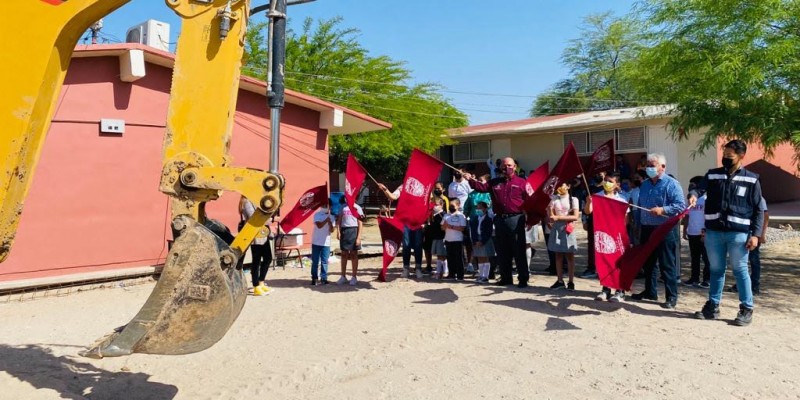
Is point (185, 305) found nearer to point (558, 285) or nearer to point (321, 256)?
point (321, 256)

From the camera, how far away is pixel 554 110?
47031 millimetres

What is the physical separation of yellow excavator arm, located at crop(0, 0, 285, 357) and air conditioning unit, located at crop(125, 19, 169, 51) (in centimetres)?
840

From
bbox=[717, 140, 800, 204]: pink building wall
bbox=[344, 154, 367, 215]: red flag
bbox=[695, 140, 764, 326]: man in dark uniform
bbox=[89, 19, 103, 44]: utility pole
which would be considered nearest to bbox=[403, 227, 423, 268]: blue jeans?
bbox=[344, 154, 367, 215]: red flag

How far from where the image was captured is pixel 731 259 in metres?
6.69

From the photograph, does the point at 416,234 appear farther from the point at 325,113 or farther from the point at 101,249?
the point at 101,249

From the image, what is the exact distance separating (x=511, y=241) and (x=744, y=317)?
339cm

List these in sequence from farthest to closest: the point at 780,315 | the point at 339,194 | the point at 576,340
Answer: the point at 339,194
the point at 780,315
the point at 576,340

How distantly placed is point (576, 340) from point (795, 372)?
196 centimetres

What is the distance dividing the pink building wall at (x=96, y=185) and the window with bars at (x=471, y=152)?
17.9m

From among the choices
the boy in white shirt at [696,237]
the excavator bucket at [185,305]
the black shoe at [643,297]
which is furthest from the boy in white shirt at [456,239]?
the excavator bucket at [185,305]

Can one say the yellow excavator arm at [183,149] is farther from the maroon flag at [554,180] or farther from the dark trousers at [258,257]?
the maroon flag at [554,180]

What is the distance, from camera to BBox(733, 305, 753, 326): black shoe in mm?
6602

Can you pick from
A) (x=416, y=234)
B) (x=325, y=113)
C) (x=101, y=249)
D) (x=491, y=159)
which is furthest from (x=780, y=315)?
(x=491, y=159)

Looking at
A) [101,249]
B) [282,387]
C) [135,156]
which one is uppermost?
[135,156]
